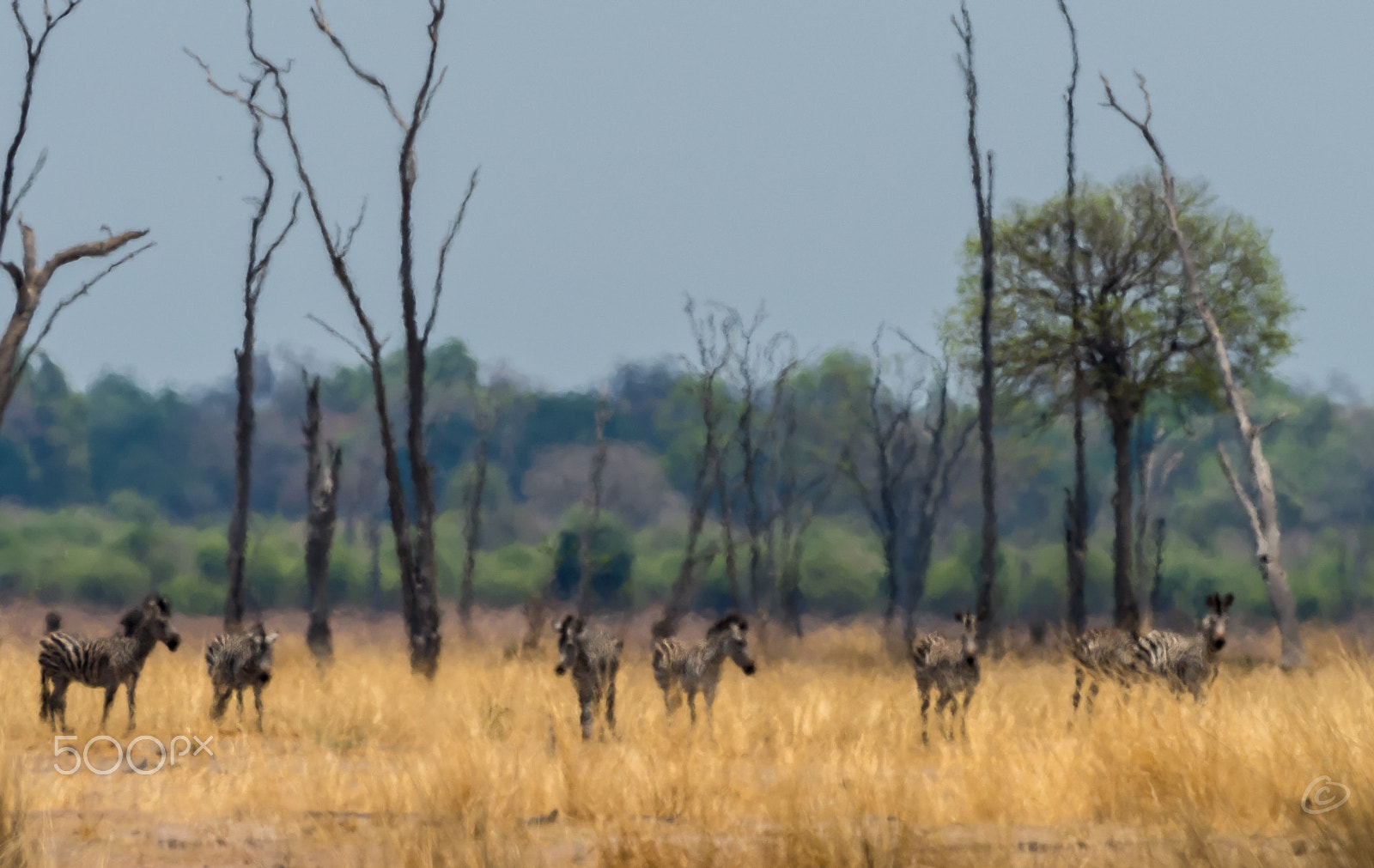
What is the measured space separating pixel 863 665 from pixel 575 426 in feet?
230

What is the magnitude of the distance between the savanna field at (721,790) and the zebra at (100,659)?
0.39 metres

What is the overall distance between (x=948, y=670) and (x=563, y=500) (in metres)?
75.6

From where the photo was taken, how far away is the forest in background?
6412cm

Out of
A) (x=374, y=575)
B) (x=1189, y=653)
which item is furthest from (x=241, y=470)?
(x=374, y=575)

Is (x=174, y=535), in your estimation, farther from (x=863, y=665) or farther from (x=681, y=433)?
(x=863, y=665)

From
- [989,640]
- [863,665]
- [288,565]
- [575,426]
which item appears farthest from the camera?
[575,426]

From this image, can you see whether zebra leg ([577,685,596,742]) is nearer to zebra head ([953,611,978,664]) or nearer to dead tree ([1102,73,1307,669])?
zebra head ([953,611,978,664])

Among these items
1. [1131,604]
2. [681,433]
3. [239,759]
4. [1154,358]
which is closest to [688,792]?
[239,759]

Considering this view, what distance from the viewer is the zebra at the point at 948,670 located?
1539cm

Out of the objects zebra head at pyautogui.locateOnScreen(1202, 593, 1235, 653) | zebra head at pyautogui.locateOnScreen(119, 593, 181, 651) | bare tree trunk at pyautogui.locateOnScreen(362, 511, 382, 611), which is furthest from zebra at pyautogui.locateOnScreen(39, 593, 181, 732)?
bare tree trunk at pyautogui.locateOnScreen(362, 511, 382, 611)

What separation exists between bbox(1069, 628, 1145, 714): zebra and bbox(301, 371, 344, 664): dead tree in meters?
13.3

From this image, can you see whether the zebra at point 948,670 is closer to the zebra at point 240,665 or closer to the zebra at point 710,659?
the zebra at point 710,659

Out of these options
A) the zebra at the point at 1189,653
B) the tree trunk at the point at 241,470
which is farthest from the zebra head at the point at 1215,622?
the tree trunk at the point at 241,470

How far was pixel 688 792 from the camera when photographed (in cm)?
1016
